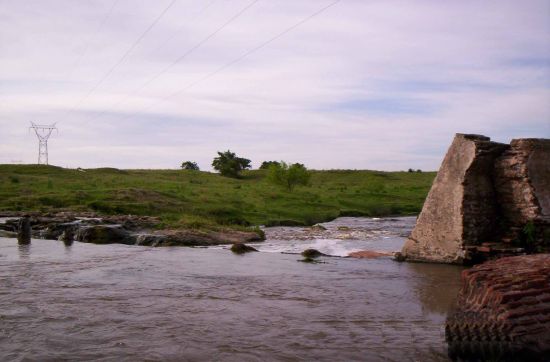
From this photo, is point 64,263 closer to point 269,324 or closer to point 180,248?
point 180,248

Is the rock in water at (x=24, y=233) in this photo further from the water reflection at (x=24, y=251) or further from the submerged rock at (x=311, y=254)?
the submerged rock at (x=311, y=254)

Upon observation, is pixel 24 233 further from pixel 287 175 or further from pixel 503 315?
pixel 287 175

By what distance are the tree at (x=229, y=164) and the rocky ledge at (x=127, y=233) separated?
5414cm

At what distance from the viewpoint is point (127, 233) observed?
25500mm

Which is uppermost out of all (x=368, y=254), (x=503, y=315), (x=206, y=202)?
(x=206, y=202)

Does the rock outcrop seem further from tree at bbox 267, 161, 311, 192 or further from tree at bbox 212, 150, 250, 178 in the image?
tree at bbox 212, 150, 250, 178

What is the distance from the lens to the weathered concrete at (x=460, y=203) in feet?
52.5

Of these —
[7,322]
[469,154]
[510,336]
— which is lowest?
[7,322]

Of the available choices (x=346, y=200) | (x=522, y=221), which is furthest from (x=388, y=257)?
(x=346, y=200)

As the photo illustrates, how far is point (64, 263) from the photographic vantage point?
1745 centimetres

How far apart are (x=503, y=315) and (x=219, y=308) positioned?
19.5 feet

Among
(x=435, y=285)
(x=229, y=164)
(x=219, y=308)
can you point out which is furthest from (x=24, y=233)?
(x=229, y=164)

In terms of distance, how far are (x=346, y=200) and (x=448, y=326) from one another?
41.5 meters

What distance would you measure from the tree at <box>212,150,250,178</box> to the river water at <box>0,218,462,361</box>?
2497 inches
